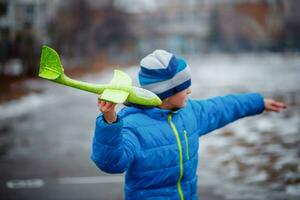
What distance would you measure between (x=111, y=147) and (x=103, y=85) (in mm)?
286

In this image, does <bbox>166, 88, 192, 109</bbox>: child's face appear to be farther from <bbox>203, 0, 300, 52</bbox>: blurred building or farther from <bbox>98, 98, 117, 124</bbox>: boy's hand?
<bbox>203, 0, 300, 52</bbox>: blurred building

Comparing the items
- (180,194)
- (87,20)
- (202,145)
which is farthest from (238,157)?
(87,20)

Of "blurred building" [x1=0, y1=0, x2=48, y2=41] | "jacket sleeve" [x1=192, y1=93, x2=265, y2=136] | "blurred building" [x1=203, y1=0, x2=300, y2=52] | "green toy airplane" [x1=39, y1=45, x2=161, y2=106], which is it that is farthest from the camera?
"blurred building" [x1=203, y1=0, x2=300, y2=52]

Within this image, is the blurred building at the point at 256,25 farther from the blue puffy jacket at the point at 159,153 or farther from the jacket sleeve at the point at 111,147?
the jacket sleeve at the point at 111,147

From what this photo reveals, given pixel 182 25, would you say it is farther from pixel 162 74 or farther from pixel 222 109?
pixel 162 74

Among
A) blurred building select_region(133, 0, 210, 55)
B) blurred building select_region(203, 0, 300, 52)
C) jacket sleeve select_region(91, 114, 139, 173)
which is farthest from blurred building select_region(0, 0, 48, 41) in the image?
jacket sleeve select_region(91, 114, 139, 173)

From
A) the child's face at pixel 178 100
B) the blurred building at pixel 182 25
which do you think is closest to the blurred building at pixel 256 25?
the blurred building at pixel 182 25

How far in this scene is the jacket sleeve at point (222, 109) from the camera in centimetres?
296

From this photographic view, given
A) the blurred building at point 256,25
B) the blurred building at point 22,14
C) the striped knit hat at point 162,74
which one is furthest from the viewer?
the blurred building at point 256,25

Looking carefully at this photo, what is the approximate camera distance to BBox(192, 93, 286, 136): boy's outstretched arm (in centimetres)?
296

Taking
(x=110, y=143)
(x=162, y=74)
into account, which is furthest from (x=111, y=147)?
(x=162, y=74)

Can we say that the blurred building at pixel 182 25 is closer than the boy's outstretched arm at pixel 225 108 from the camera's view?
No

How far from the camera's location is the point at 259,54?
189ft

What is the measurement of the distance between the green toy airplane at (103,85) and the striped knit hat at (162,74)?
1.03 ft
